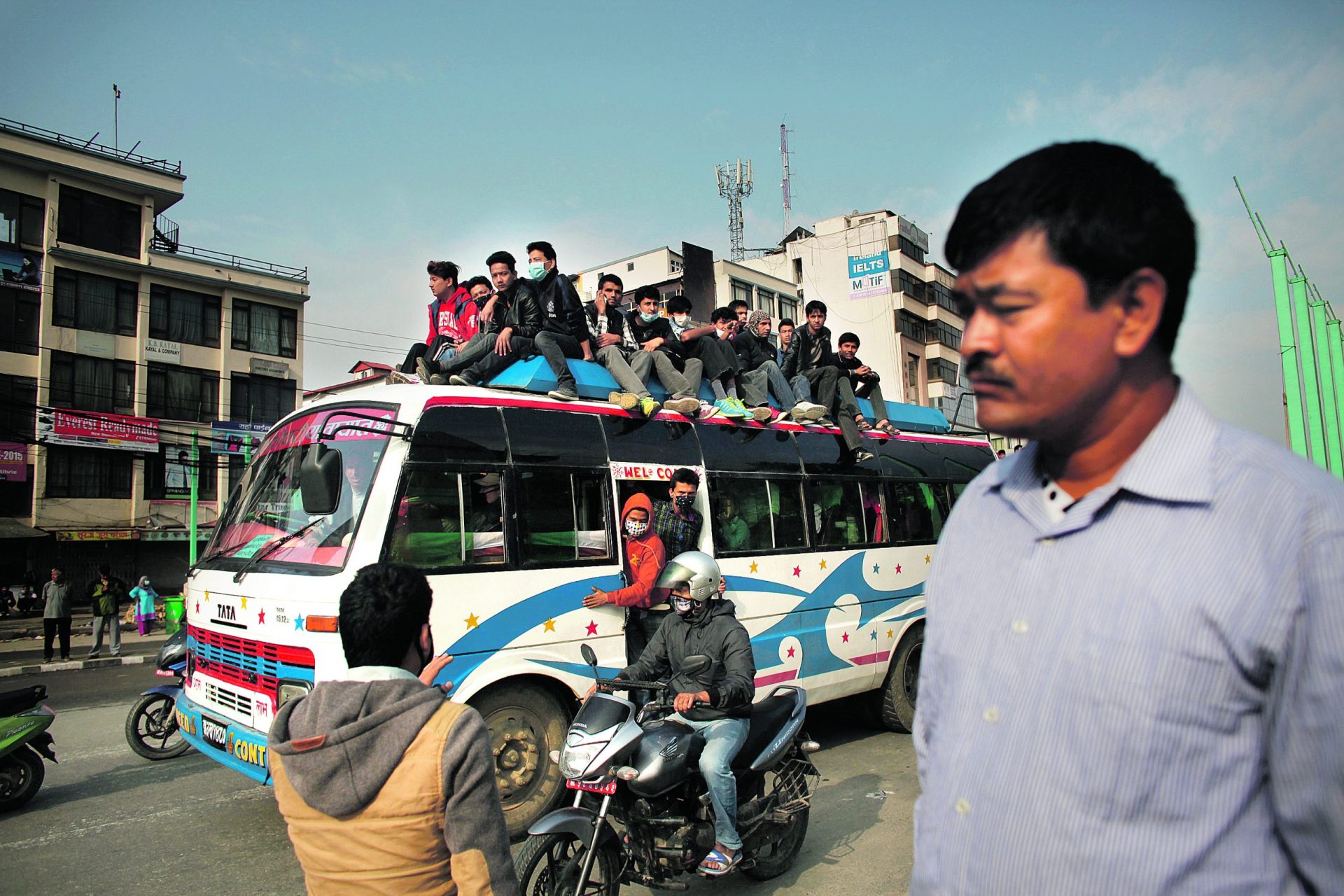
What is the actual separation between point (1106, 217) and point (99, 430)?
1316 inches

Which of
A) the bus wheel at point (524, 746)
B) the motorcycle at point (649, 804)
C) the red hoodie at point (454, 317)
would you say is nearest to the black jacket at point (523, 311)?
the red hoodie at point (454, 317)

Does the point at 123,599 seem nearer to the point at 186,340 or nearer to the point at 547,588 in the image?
the point at 186,340

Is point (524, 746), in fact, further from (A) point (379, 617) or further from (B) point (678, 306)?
(B) point (678, 306)

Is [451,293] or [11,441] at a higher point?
[11,441]

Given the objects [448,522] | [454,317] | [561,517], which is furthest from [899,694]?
[454,317]

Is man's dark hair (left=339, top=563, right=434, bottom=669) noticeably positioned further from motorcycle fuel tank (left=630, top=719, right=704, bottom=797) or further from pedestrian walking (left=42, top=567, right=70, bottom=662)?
pedestrian walking (left=42, top=567, right=70, bottom=662)

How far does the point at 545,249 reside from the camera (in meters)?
7.17

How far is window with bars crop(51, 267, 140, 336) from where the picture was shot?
93.6ft

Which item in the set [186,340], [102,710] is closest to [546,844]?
[102,710]

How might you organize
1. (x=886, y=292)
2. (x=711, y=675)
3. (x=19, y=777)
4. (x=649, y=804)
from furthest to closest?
(x=886, y=292), (x=19, y=777), (x=711, y=675), (x=649, y=804)

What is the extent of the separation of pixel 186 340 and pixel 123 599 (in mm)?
9518

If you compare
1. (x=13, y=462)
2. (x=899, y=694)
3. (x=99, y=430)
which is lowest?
(x=899, y=694)

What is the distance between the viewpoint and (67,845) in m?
5.27

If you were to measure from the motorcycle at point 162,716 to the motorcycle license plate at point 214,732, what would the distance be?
203 centimetres
